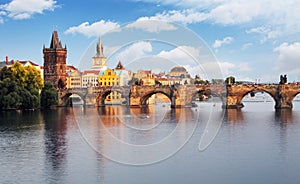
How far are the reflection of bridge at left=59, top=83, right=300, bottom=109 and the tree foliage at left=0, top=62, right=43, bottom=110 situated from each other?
1133 centimetres

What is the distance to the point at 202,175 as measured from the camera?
18.6 metres

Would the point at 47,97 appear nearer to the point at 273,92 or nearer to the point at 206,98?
the point at 273,92

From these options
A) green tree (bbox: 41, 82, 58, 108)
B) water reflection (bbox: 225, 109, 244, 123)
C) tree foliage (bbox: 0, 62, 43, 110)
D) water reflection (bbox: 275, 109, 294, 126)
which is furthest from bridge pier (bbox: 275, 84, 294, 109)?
tree foliage (bbox: 0, 62, 43, 110)

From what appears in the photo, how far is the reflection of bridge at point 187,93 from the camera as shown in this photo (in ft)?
192

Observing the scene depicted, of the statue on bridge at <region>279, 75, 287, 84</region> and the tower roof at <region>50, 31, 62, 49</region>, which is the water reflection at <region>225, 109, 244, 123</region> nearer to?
the statue on bridge at <region>279, 75, 287, 84</region>

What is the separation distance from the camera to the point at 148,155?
2273 cm

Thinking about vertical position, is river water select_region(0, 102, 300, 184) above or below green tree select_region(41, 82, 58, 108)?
below

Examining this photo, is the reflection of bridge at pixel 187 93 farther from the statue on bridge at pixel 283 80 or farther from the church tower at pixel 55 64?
the church tower at pixel 55 64

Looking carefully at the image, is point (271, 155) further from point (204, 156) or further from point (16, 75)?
point (16, 75)

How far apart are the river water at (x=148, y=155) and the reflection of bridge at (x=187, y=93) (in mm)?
24805

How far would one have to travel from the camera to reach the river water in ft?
60.5

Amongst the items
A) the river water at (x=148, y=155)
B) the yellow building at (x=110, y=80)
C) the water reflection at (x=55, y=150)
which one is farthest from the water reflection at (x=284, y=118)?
the yellow building at (x=110, y=80)

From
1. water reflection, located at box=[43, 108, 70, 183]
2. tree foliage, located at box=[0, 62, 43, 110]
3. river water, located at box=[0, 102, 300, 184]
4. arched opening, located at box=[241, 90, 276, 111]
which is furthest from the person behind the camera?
arched opening, located at box=[241, 90, 276, 111]

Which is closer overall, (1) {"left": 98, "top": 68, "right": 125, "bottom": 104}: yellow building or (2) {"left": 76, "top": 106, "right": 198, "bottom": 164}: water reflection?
(2) {"left": 76, "top": 106, "right": 198, "bottom": 164}: water reflection
